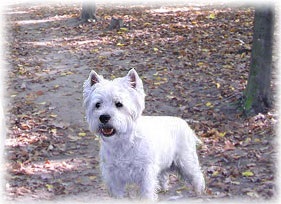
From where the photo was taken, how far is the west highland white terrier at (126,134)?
5520 mm

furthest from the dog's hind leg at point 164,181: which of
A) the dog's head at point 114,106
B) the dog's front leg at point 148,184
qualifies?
the dog's head at point 114,106

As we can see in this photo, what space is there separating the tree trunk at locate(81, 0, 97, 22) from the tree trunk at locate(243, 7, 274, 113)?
9.95 m

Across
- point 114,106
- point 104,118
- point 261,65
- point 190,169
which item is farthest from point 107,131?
point 261,65

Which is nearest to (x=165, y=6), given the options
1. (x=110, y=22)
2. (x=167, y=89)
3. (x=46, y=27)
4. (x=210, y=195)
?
(x=110, y=22)

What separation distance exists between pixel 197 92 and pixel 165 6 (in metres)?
9.93

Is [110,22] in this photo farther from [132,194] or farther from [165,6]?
[132,194]

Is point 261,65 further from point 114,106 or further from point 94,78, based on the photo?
point 114,106

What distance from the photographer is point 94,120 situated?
5.52 meters

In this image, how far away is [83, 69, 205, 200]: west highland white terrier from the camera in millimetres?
5520

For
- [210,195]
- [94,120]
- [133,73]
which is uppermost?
[133,73]

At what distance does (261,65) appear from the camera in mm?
9609

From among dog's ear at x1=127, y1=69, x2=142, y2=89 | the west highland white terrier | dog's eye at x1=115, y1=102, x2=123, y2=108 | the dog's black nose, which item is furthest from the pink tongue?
dog's ear at x1=127, y1=69, x2=142, y2=89

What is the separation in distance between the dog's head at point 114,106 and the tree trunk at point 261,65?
14.2ft

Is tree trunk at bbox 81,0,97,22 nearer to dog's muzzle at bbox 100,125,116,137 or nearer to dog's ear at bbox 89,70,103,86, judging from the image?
dog's ear at bbox 89,70,103,86
